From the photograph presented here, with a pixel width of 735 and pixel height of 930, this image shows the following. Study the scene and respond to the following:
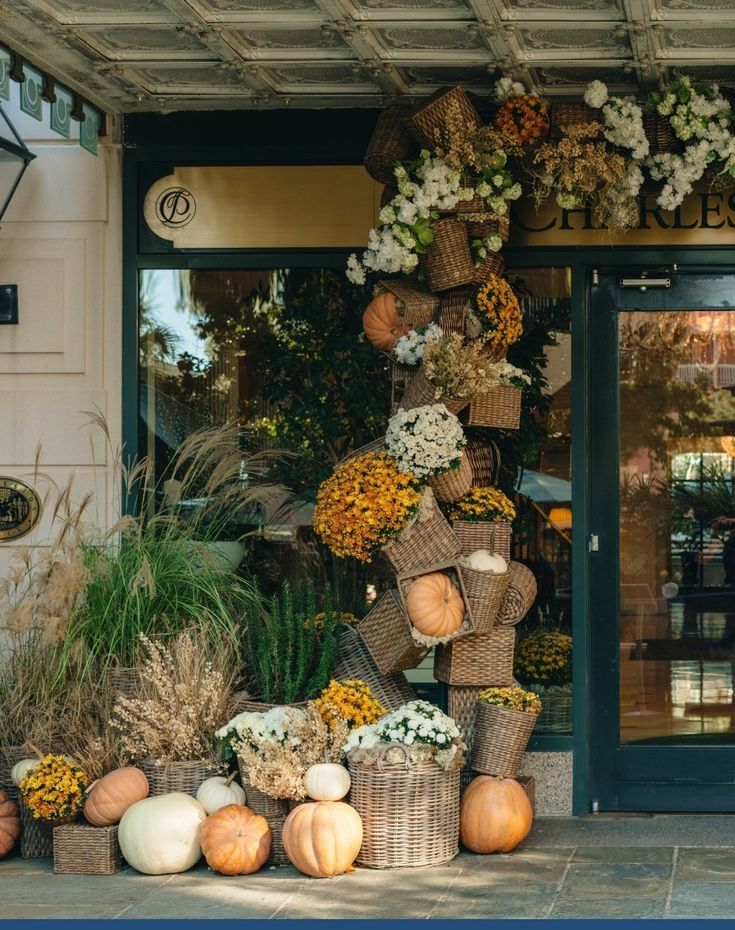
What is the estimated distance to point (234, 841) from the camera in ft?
21.1

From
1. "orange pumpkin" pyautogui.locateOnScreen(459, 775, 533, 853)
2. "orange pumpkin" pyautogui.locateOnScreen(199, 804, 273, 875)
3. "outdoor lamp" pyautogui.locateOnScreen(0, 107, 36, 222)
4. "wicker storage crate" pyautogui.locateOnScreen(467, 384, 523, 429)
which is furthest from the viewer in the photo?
"outdoor lamp" pyautogui.locateOnScreen(0, 107, 36, 222)

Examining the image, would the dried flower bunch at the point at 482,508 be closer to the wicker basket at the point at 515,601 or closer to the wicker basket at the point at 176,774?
the wicker basket at the point at 515,601

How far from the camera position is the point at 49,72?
7.16 metres

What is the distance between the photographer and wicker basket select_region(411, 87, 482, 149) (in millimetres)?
6980

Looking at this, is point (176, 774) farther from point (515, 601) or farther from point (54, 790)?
point (515, 601)

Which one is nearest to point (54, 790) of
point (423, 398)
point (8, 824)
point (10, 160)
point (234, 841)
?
point (8, 824)

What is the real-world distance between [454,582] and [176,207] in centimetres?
268

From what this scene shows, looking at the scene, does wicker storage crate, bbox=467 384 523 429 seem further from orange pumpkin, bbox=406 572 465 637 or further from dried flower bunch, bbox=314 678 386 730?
dried flower bunch, bbox=314 678 386 730

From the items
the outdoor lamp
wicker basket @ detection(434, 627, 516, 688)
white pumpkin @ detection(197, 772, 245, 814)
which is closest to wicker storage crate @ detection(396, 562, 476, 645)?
wicker basket @ detection(434, 627, 516, 688)

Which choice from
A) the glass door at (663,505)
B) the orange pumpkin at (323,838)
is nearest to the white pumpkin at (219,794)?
the orange pumpkin at (323,838)

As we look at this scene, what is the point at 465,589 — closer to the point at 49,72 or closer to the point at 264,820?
the point at 264,820

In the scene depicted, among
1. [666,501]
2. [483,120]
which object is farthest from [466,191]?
[666,501]

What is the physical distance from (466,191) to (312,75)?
102 cm

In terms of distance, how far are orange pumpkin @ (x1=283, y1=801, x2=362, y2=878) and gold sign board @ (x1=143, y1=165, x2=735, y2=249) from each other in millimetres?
3130
